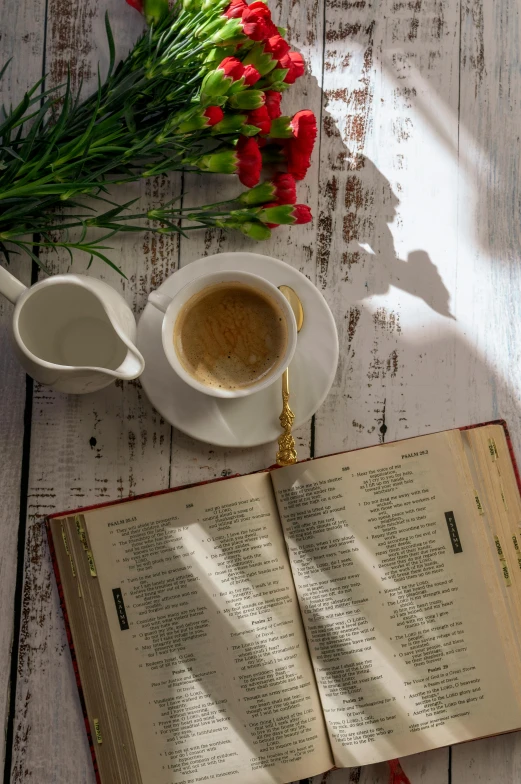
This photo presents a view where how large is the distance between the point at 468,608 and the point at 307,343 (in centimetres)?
38

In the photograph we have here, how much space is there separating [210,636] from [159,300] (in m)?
0.42

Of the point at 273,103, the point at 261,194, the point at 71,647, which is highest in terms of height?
the point at 273,103

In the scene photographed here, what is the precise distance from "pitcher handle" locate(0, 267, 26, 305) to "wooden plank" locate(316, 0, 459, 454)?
39cm

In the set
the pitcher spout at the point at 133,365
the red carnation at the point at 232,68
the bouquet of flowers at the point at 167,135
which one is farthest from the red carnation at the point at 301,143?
the pitcher spout at the point at 133,365

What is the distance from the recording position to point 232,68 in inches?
33.0

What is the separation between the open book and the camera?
892mm

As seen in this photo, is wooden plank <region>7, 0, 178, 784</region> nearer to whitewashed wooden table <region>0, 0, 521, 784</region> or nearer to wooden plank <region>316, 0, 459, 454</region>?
whitewashed wooden table <region>0, 0, 521, 784</region>

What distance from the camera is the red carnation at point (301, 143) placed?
3.02ft

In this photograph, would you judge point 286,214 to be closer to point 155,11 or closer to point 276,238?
point 276,238

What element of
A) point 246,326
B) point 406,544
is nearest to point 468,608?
point 406,544

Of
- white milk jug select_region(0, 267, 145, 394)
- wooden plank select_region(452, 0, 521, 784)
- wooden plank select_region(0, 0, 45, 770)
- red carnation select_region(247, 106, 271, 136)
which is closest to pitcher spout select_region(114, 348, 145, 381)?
white milk jug select_region(0, 267, 145, 394)

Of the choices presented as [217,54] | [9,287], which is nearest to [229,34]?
[217,54]

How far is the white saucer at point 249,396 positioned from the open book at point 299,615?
0.21ft

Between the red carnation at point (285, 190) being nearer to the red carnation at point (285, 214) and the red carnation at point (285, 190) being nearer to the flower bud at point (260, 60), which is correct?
the red carnation at point (285, 214)
